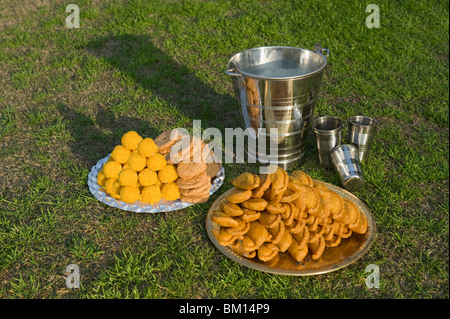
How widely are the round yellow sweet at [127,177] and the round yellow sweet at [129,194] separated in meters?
0.04

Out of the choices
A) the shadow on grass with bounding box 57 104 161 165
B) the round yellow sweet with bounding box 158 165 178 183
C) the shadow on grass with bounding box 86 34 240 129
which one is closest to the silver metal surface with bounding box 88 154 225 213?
the round yellow sweet with bounding box 158 165 178 183

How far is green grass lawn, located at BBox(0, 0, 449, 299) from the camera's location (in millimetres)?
3020

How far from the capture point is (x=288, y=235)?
9.71 ft

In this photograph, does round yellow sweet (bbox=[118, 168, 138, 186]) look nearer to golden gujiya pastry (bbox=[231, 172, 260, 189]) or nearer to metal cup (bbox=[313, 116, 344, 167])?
golden gujiya pastry (bbox=[231, 172, 260, 189])

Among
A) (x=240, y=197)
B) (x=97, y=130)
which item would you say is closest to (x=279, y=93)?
(x=240, y=197)

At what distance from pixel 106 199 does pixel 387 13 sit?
6320mm

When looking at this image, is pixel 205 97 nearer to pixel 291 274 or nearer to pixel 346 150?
pixel 346 150

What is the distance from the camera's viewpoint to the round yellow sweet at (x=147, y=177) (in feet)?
11.5

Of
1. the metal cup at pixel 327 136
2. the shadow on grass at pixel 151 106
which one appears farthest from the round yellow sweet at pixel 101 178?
the metal cup at pixel 327 136

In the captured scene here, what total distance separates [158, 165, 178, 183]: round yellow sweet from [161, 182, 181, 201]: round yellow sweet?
44mm

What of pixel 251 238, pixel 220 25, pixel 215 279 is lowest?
pixel 215 279

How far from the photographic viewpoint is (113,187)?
11.8 ft

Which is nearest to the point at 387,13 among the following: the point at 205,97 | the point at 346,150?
the point at 205,97

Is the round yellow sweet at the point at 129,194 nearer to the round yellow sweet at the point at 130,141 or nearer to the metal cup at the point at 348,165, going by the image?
the round yellow sweet at the point at 130,141
